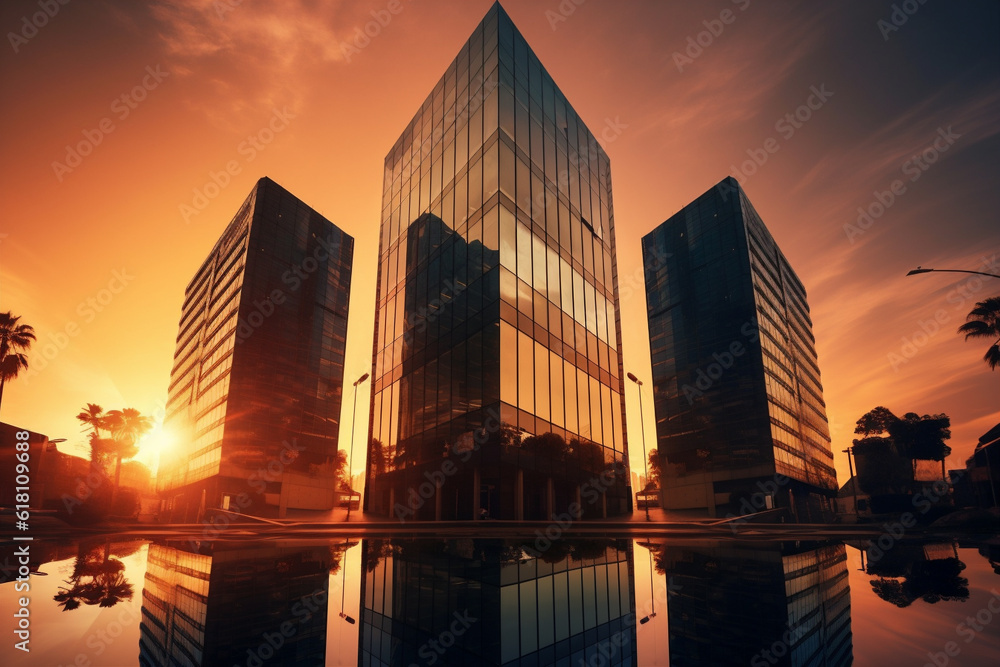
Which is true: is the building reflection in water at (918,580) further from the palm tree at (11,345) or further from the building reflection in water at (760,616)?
the palm tree at (11,345)

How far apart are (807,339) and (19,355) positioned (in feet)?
399

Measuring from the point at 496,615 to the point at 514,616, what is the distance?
163 millimetres

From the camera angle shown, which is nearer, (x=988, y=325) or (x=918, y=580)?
(x=918, y=580)

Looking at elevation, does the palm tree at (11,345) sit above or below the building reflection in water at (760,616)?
above

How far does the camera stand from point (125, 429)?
6669 cm

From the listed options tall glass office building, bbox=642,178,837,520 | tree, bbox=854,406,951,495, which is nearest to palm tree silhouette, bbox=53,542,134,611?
tall glass office building, bbox=642,178,837,520

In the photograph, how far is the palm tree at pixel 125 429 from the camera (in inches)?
2502

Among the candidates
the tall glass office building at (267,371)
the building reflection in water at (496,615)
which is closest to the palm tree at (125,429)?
the tall glass office building at (267,371)

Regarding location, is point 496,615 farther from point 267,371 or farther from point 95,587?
point 267,371

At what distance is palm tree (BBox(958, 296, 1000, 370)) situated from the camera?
3431cm

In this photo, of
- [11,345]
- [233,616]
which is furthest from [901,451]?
[11,345]

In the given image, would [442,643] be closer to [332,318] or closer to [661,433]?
[661,433]

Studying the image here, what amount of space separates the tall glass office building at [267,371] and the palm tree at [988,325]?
237 ft

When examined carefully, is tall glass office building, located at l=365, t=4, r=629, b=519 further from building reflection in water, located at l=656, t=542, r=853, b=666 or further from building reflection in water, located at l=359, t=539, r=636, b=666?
building reflection in water, located at l=656, t=542, r=853, b=666
